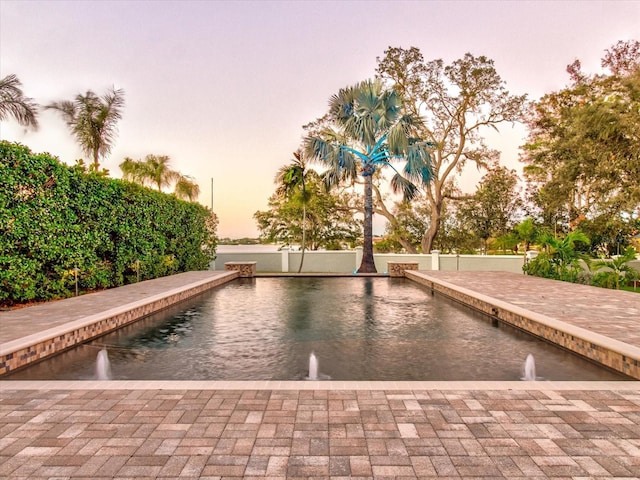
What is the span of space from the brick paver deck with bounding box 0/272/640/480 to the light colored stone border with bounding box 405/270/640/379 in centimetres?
85

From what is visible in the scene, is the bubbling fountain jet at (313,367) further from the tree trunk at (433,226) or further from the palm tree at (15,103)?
the tree trunk at (433,226)

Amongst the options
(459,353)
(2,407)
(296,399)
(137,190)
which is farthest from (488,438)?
(137,190)

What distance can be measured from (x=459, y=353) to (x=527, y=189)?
21259mm

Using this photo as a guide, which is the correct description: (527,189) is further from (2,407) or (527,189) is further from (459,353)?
(2,407)

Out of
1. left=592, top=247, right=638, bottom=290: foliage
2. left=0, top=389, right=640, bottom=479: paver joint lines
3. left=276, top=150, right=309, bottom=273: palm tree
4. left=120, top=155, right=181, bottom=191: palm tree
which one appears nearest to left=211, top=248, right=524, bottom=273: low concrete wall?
left=276, top=150, right=309, bottom=273: palm tree

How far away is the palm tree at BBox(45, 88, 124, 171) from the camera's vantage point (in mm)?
15938

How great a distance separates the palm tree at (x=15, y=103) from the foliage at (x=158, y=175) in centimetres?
886

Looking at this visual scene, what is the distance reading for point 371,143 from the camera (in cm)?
1664

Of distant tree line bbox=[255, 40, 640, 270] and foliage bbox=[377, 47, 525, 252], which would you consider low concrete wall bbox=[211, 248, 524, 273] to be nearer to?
distant tree line bbox=[255, 40, 640, 270]

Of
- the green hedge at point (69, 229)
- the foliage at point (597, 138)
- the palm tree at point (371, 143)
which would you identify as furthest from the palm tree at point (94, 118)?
the foliage at point (597, 138)

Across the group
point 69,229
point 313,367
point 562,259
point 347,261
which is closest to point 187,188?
point 347,261

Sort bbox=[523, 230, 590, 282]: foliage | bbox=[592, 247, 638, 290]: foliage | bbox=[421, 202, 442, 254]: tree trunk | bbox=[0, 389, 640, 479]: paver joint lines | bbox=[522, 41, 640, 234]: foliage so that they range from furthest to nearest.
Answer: bbox=[421, 202, 442, 254]: tree trunk
bbox=[522, 41, 640, 234]: foliage
bbox=[523, 230, 590, 282]: foliage
bbox=[592, 247, 638, 290]: foliage
bbox=[0, 389, 640, 479]: paver joint lines

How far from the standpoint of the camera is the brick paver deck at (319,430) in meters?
2.23

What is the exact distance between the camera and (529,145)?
873 inches
